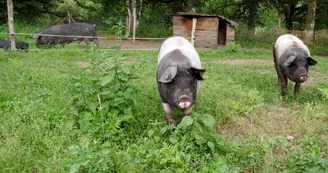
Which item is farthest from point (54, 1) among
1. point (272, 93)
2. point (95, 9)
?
point (272, 93)

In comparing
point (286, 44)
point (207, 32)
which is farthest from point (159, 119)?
point (207, 32)

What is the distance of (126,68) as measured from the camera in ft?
13.8

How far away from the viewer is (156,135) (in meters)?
4.23

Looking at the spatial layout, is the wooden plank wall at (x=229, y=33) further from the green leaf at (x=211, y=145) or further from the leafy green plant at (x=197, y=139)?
the green leaf at (x=211, y=145)

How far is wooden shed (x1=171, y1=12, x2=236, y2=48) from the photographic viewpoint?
52.4 ft

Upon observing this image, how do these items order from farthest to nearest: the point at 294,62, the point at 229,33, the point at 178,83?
the point at 229,33 → the point at 294,62 → the point at 178,83

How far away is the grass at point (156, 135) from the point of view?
3408 millimetres

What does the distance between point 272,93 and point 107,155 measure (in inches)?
179

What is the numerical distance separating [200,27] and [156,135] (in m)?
12.7

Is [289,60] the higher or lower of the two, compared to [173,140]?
higher

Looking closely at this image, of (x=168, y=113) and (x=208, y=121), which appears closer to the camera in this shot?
(x=208, y=121)

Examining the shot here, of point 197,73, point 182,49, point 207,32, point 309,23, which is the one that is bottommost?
point 197,73

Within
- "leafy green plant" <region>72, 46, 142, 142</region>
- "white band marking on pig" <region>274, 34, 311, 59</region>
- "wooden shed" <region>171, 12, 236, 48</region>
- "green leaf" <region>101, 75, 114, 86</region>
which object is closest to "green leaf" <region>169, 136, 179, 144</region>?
"leafy green plant" <region>72, 46, 142, 142</region>

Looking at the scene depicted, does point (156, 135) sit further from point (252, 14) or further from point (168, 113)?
point (252, 14)
